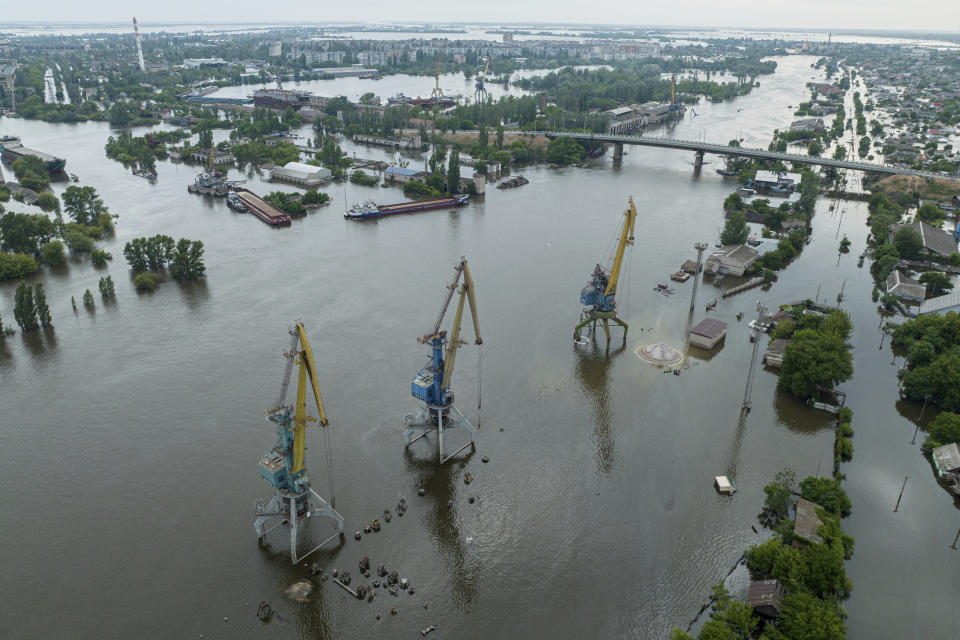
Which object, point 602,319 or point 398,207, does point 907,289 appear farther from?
point 398,207

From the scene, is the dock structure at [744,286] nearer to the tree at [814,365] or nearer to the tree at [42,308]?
the tree at [814,365]

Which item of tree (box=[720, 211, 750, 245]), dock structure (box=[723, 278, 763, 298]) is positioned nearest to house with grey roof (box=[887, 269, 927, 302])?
dock structure (box=[723, 278, 763, 298])

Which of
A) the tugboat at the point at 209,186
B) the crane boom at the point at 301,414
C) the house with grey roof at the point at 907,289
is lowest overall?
the house with grey roof at the point at 907,289

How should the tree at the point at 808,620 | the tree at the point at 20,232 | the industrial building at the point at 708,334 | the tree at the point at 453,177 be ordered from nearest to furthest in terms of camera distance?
the tree at the point at 808,620 < the industrial building at the point at 708,334 < the tree at the point at 20,232 < the tree at the point at 453,177

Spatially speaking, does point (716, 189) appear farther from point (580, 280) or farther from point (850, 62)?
point (850, 62)

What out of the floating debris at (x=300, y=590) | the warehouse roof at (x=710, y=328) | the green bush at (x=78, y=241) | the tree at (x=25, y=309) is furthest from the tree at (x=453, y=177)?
the floating debris at (x=300, y=590)

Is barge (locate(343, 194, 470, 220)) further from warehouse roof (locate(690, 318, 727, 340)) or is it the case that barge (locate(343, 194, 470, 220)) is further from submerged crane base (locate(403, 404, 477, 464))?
submerged crane base (locate(403, 404, 477, 464))
